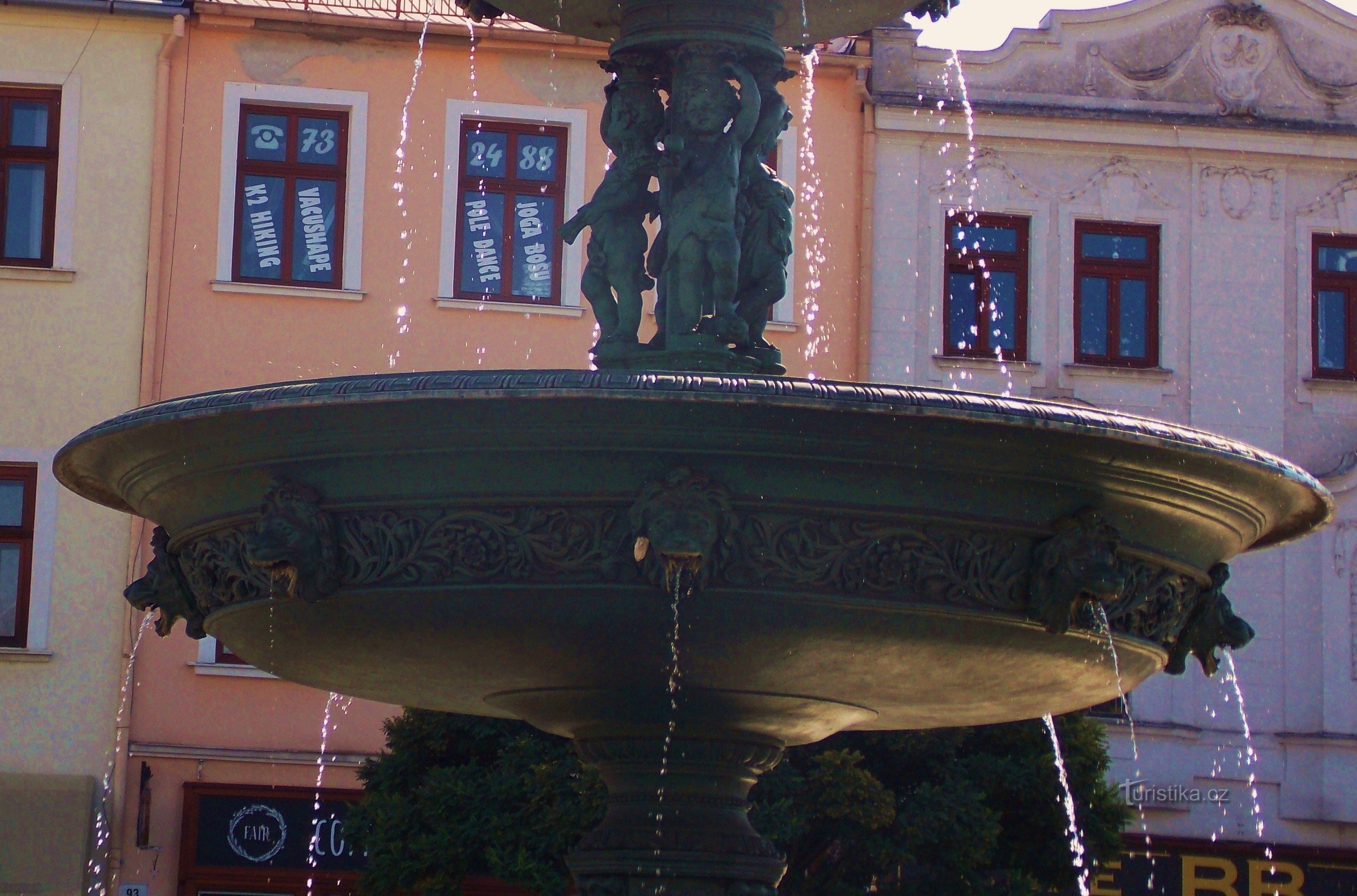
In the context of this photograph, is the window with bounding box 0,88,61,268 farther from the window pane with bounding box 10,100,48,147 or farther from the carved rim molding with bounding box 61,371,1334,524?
the carved rim molding with bounding box 61,371,1334,524

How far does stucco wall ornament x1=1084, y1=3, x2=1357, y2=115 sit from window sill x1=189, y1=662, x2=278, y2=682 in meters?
9.09

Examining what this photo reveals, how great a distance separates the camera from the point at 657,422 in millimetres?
4180

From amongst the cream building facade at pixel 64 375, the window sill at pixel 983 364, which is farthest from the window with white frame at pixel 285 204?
the window sill at pixel 983 364

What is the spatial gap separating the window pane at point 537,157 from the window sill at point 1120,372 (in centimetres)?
493

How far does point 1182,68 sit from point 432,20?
22.5 ft

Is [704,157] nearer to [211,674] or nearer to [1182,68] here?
[211,674]

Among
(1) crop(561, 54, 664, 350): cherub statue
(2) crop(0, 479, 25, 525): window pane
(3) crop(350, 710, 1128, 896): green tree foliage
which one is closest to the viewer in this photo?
(1) crop(561, 54, 664, 350): cherub statue

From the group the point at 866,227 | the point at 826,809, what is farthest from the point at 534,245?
the point at 826,809

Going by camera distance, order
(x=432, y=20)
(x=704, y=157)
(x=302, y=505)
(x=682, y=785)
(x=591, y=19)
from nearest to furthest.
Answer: (x=302, y=505) < (x=682, y=785) < (x=704, y=157) < (x=591, y=19) < (x=432, y=20)

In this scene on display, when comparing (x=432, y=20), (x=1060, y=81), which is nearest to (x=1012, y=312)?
(x=1060, y=81)

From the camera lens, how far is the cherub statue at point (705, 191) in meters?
5.61

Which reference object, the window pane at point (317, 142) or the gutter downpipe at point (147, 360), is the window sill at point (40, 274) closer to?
the gutter downpipe at point (147, 360)

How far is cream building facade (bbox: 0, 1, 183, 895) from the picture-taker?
17.7 m

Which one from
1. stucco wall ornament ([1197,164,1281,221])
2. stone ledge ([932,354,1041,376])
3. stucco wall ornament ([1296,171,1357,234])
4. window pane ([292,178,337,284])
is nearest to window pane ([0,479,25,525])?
window pane ([292,178,337,284])
